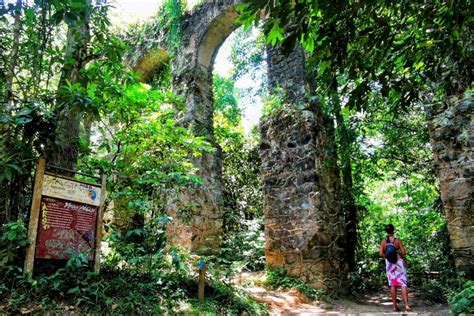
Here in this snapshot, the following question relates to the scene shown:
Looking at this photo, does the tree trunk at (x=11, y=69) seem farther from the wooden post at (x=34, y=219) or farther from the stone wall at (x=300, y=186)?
the stone wall at (x=300, y=186)

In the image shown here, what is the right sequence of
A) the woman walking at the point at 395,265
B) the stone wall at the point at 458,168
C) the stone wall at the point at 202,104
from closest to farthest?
the stone wall at the point at 458,168, the woman walking at the point at 395,265, the stone wall at the point at 202,104

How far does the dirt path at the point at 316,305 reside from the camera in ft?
15.0

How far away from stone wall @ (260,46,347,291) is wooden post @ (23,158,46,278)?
3849 millimetres

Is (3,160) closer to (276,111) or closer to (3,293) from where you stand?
(3,293)

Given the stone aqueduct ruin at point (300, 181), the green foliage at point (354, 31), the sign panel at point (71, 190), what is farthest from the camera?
the stone aqueduct ruin at point (300, 181)

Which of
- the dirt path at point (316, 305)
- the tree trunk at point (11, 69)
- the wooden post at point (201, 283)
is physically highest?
the tree trunk at point (11, 69)

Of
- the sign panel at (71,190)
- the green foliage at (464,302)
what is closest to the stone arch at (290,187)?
the sign panel at (71,190)

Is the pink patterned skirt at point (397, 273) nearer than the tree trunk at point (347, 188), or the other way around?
the pink patterned skirt at point (397, 273)

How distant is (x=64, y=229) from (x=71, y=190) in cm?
37

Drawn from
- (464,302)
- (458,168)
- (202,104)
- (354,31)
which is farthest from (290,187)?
(354,31)

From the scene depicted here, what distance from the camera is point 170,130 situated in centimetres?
464

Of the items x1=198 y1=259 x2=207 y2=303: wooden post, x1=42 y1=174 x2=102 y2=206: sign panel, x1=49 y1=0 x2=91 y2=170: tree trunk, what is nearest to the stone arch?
x1=198 y1=259 x2=207 y2=303: wooden post

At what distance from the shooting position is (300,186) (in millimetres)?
6066

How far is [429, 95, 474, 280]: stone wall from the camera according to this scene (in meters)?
4.49
